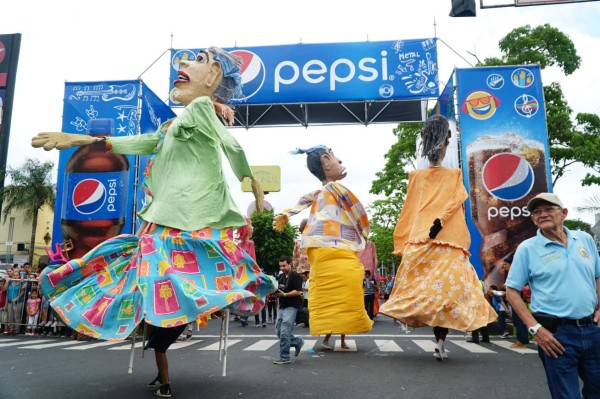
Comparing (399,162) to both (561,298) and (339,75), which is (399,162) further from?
(561,298)

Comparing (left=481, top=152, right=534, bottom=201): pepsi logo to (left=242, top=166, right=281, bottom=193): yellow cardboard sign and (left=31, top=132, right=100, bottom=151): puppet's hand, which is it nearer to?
(left=31, top=132, right=100, bottom=151): puppet's hand

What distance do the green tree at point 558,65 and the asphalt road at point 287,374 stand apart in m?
12.3

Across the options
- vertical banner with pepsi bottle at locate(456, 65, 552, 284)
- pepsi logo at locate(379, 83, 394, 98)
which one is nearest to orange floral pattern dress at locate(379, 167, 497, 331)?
vertical banner with pepsi bottle at locate(456, 65, 552, 284)

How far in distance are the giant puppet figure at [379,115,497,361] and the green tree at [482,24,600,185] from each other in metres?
13.3

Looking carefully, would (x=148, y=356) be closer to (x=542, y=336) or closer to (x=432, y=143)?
(x=432, y=143)

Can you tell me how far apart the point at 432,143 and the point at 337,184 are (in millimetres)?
1365

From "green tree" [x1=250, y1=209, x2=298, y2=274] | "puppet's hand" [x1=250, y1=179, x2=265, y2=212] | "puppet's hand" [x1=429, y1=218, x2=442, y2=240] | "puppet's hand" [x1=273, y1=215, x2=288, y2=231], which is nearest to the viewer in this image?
"puppet's hand" [x1=250, y1=179, x2=265, y2=212]

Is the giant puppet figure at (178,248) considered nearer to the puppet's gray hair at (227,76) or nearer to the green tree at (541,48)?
the puppet's gray hair at (227,76)

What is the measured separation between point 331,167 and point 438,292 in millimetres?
2358

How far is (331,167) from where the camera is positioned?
727 cm

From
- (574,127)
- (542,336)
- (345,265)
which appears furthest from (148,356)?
(574,127)

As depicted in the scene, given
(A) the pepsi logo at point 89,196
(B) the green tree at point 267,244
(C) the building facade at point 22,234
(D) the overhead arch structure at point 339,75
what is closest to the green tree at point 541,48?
(D) the overhead arch structure at point 339,75

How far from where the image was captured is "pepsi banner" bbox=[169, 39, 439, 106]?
1395cm

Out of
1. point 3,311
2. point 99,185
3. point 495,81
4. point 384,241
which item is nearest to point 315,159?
point 99,185
